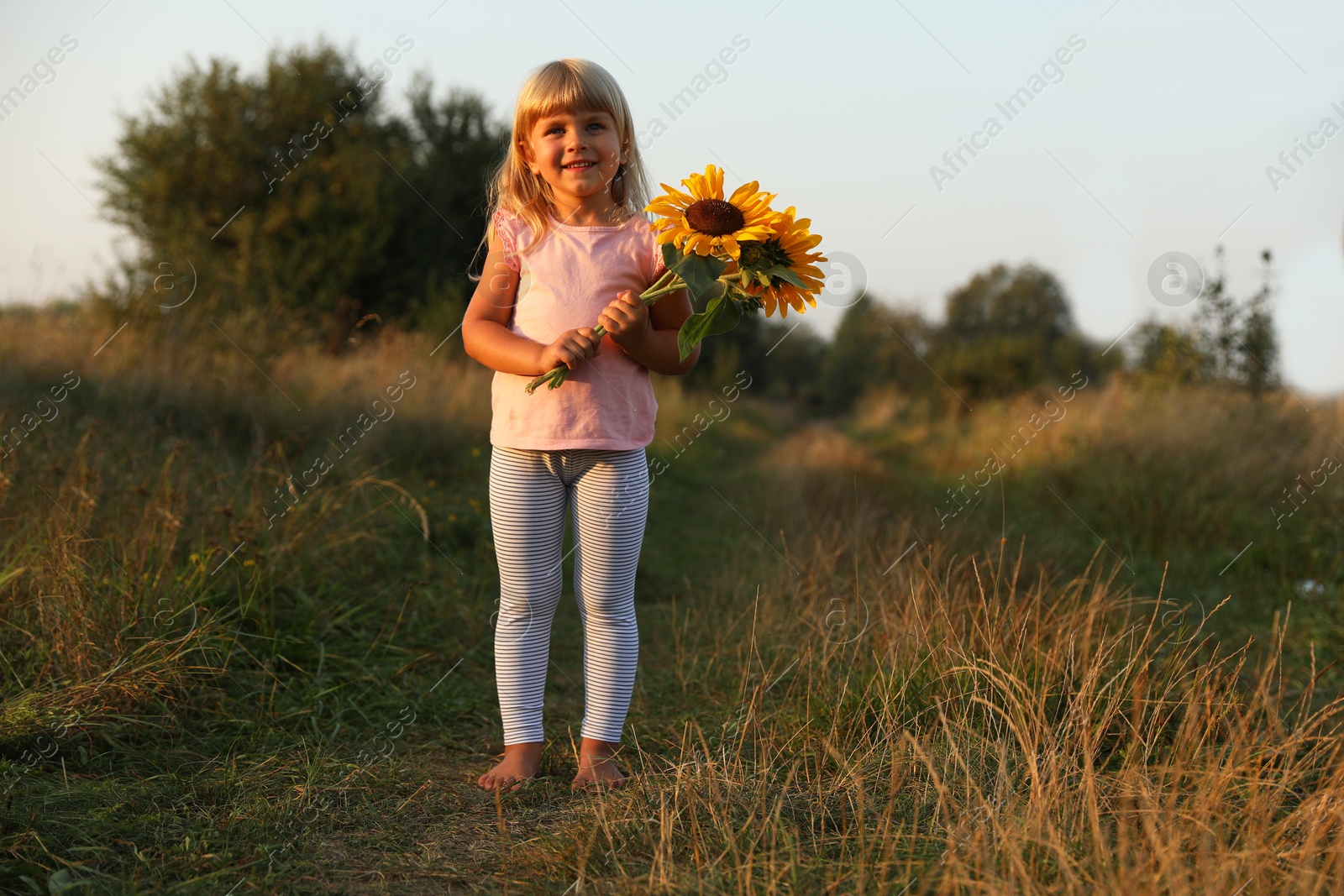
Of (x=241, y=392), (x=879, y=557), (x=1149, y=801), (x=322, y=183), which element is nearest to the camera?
(x=1149, y=801)

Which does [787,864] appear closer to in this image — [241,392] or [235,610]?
[235,610]

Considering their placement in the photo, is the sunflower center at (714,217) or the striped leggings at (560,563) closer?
the sunflower center at (714,217)

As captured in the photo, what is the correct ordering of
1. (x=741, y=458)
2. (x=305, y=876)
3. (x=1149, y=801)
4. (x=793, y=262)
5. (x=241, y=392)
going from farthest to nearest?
1. (x=741, y=458)
2. (x=241, y=392)
3. (x=793, y=262)
4. (x=305, y=876)
5. (x=1149, y=801)

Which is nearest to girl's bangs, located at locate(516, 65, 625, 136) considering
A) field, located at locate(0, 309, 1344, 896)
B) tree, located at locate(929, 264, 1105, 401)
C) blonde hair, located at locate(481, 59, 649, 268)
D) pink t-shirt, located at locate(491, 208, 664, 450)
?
blonde hair, located at locate(481, 59, 649, 268)

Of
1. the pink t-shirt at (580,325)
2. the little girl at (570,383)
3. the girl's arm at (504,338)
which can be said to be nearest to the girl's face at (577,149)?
the little girl at (570,383)

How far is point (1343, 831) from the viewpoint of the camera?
1610 millimetres

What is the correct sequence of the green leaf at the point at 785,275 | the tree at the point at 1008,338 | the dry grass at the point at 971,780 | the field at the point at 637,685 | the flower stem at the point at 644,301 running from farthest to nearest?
1. the tree at the point at 1008,338
2. the flower stem at the point at 644,301
3. the green leaf at the point at 785,275
4. the field at the point at 637,685
5. the dry grass at the point at 971,780

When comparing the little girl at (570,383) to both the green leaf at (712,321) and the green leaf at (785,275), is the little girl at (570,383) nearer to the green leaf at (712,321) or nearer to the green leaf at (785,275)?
the green leaf at (712,321)

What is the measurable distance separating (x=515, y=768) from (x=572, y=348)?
114 cm

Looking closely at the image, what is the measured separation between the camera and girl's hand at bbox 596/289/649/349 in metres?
2.25

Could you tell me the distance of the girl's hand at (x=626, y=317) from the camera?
2.25 m

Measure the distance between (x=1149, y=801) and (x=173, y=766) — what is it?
232cm

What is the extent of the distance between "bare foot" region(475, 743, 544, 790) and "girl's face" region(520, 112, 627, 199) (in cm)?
150

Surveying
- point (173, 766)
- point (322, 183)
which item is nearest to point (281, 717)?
point (173, 766)
